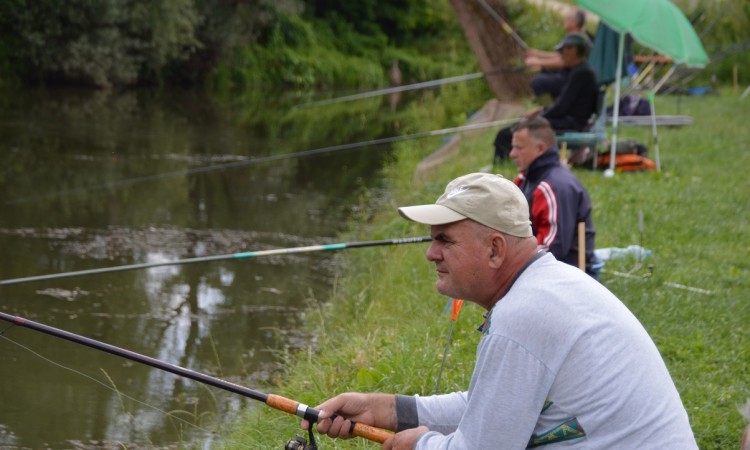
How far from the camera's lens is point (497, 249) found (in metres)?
2.71

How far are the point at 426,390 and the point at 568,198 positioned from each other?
134 centimetres

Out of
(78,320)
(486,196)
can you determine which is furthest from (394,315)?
(486,196)

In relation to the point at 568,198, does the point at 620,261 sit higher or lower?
lower

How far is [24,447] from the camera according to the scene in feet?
16.4

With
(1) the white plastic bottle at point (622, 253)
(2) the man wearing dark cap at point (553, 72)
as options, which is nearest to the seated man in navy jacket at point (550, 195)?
(1) the white plastic bottle at point (622, 253)

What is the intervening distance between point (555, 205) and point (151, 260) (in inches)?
167

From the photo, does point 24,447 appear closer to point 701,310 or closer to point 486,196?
point 486,196

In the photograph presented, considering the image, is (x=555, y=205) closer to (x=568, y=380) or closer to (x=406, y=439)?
(x=406, y=439)

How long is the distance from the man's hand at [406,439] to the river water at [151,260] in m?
2.12

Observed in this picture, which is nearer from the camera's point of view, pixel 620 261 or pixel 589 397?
pixel 589 397

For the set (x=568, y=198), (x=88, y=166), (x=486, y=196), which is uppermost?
(x=486, y=196)

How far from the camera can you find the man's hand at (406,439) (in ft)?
9.14

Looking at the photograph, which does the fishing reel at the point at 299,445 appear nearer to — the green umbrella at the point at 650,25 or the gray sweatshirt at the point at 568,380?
the gray sweatshirt at the point at 568,380

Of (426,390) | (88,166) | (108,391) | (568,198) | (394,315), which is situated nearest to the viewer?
(426,390)
